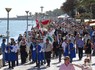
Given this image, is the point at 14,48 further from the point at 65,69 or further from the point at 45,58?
the point at 65,69

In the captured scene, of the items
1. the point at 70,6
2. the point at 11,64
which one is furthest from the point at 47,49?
the point at 70,6

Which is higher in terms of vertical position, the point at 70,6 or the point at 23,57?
the point at 70,6

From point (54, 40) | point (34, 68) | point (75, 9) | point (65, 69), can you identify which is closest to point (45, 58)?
point (34, 68)

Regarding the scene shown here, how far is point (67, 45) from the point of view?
22375mm

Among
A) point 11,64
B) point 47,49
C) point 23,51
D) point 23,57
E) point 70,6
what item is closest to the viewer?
point 47,49

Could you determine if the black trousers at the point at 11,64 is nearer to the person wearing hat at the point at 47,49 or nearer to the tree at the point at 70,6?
the person wearing hat at the point at 47,49

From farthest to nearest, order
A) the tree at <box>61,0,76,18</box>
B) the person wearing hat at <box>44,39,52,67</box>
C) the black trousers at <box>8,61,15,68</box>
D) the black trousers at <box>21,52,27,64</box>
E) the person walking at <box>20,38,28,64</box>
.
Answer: the tree at <box>61,0,76,18</box>
the black trousers at <box>21,52,27,64</box>
the person walking at <box>20,38,28,64</box>
the black trousers at <box>8,61,15,68</box>
the person wearing hat at <box>44,39,52,67</box>

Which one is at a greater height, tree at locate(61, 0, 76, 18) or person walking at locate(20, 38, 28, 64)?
tree at locate(61, 0, 76, 18)

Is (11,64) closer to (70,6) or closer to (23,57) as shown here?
(23,57)

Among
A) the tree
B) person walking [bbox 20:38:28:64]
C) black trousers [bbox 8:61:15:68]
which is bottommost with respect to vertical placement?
black trousers [bbox 8:61:15:68]

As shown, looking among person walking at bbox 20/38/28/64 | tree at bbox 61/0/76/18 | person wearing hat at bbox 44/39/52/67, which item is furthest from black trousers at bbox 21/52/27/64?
tree at bbox 61/0/76/18

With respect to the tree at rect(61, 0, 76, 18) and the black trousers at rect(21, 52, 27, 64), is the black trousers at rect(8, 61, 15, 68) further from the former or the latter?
the tree at rect(61, 0, 76, 18)

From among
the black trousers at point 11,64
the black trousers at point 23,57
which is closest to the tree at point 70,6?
the black trousers at point 23,57

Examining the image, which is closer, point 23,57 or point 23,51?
point 23,51
